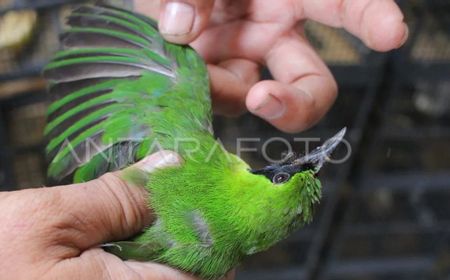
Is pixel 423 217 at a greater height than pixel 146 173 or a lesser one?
lesser

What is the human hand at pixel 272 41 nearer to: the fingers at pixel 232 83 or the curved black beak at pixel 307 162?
the fingers at pixel 232 83

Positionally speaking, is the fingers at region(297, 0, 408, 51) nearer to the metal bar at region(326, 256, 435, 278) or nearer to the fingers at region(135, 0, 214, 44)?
the fingers at region(135, 0, 214, 44)

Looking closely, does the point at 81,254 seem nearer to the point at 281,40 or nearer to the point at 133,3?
the point at 281,40

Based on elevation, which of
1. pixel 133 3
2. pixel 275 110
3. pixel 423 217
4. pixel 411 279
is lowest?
pixel 411 279

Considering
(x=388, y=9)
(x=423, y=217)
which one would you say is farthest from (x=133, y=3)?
(x=423, y=217)

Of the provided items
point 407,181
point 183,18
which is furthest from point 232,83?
point 407,181

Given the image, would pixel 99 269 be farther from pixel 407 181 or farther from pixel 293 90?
pixel 407 181
